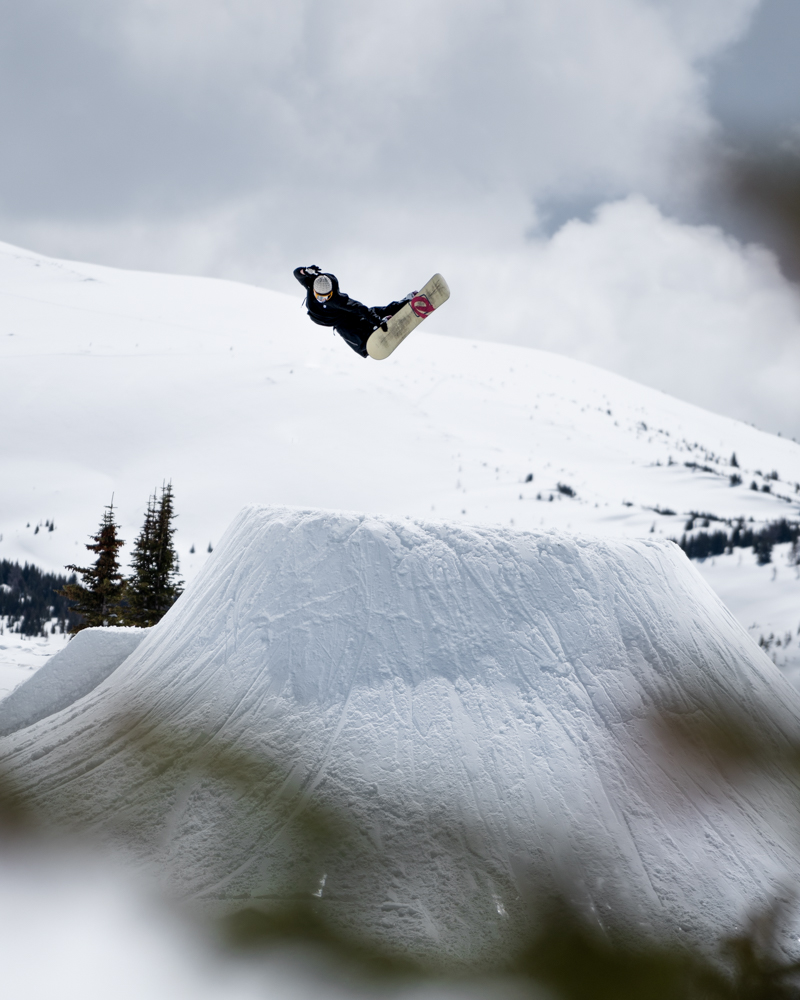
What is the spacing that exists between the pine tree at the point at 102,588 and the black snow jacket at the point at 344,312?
926 inches

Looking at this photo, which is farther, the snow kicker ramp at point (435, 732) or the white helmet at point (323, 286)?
the snow kicker ramp at point (435, 732)

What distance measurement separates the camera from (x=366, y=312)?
724 cm

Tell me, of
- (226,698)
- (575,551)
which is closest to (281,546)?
(226,698)

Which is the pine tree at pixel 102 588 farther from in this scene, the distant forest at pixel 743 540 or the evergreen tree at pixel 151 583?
the distant forest at pixel 743 540

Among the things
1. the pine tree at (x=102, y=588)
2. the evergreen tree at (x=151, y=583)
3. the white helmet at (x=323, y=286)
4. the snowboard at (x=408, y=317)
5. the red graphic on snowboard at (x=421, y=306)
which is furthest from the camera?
the evergreen tree at (x=151, y=583)

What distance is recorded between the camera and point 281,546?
11.2 metres

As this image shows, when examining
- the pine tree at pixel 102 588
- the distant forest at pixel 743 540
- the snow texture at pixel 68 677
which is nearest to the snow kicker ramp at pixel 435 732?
the snow texture at pixel 68 677

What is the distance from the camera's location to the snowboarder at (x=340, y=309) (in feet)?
22.3

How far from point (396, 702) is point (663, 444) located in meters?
58.3

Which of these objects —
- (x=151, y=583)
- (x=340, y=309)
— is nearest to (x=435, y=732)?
(x=340, y=309)

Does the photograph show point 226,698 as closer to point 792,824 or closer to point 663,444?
point 792,824

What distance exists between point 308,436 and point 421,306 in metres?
48.4

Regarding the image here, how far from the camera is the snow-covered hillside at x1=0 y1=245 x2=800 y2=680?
44.6 m

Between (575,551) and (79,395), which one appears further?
(79,395)
